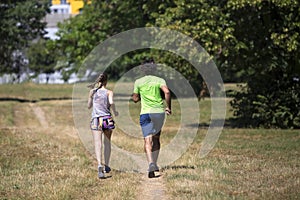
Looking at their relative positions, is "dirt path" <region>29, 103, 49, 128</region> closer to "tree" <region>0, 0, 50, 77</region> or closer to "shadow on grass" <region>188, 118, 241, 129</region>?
"shadow on grass" <region>188, 118, 241, 129</region>

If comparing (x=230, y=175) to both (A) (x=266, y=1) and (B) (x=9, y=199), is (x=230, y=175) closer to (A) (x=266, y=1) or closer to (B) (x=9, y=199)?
(B) (x=9, y=199)

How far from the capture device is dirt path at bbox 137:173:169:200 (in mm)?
10516

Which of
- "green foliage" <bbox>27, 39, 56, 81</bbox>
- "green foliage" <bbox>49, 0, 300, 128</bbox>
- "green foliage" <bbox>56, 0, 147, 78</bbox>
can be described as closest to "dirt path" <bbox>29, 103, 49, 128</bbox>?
"green foliage" <bbox>56, 0, 147, 78</bbox>

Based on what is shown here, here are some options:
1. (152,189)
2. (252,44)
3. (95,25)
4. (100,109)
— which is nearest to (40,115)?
(95,25)

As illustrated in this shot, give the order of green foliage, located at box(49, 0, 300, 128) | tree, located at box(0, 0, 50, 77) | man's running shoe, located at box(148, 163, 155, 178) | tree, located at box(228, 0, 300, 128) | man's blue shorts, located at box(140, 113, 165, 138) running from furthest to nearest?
tree, located at box(0, 0, 50, 77) < tree, located at box(228, 0, 300, 128) < green foliage, located at box(49, 0, 300, 128) < man's blue shorts, located at box(140, 113, 165, 138) < man's running shoe, located at box(148, 163, 155, 178)

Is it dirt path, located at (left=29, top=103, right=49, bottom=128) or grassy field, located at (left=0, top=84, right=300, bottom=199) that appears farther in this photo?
dirt path, located at (left=29, top=103, right=49, bottom=128)

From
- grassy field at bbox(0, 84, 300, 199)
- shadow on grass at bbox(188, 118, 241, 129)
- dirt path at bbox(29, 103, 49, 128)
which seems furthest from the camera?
dirt path at bbox(29, 103, 49, 128)

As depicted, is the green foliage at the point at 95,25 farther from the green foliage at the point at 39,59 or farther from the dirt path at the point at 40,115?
the green foliage at the point at 39,59

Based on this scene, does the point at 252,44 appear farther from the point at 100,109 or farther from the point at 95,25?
the point at 95,25

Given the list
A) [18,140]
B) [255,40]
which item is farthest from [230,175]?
[255,40]

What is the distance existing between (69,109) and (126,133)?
18.1m

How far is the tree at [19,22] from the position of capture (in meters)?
51.7

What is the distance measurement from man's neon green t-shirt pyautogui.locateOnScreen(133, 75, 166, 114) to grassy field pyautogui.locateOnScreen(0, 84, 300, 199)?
130 centimetres

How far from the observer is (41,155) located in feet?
54.4
